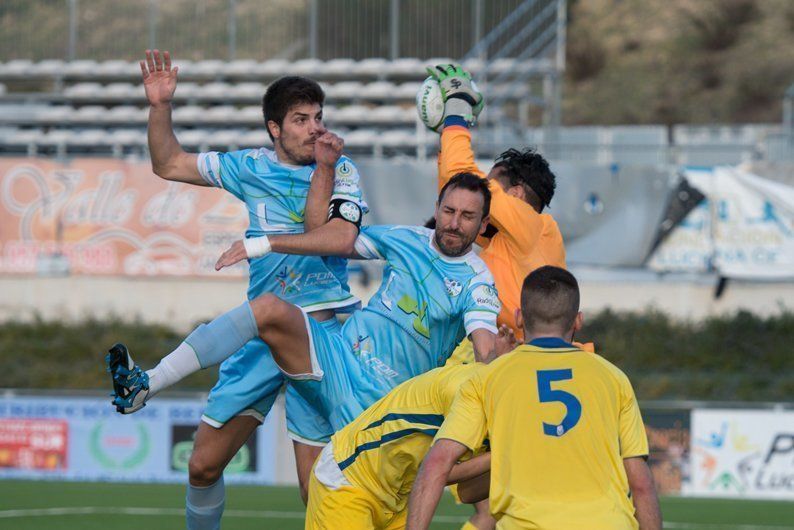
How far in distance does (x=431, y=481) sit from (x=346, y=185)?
2.01 meters

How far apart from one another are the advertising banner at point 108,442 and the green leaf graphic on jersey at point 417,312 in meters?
9.04

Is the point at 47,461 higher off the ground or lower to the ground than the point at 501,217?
lower

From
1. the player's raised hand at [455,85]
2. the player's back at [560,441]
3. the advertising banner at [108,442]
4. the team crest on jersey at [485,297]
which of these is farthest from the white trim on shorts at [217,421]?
the advertising banner at [108,442]

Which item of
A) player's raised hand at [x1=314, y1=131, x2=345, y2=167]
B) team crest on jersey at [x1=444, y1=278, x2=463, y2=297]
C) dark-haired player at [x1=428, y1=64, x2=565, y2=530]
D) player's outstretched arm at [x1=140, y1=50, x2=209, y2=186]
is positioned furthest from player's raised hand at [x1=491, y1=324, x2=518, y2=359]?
player's outstretched arm at [x1=140, y1=50, x2=209, y2=186]

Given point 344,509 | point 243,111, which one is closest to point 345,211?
point 344,509

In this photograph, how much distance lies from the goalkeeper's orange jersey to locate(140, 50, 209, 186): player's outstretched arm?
4.12 feet

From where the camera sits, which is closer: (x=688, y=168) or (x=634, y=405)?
(x=634, y=405)

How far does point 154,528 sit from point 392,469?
17.4 feet

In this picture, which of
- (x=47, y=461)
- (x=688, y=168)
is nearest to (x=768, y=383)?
(x=688, y=168)

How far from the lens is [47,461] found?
49.7 ft

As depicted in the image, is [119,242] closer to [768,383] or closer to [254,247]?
[768,383]

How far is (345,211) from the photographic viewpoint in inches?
232

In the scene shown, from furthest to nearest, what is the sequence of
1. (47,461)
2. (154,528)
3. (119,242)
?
(119,242), (47,461), (154,528)

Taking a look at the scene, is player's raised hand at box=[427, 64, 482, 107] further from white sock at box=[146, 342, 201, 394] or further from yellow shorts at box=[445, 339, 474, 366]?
white sock at box=[146, 342, 201, 394]
